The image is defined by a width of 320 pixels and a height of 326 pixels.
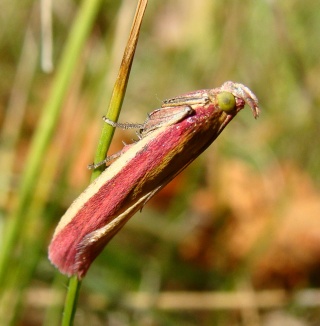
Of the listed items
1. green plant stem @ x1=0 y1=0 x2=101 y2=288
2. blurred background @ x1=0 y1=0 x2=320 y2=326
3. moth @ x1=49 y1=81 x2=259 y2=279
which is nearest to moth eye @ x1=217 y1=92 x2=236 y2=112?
moth @ x1=49 y1=81 x2=259 y2=279

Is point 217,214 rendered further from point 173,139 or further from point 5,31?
point 173,139

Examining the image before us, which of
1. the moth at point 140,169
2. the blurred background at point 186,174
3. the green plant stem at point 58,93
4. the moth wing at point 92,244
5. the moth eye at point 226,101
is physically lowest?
the moth wing at point 92,244

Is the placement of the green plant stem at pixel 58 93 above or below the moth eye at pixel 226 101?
above

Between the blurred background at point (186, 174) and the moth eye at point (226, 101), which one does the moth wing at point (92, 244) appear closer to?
the moth eye at point (226, 101)

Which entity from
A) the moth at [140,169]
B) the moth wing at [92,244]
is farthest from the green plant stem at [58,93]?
the moth wing at [92,244]

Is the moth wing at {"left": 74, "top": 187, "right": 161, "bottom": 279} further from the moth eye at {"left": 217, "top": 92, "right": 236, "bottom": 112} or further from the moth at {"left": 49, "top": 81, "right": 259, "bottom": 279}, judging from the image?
the moth eye at {"left": 217, "top": 92, "right": 236, "bottom": 112}

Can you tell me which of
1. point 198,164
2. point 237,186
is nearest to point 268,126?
point 237,186

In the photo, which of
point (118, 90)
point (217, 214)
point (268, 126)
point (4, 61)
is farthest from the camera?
point (4, 61)

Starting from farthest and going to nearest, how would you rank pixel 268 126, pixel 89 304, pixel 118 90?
pixel 268 126 < pixel 89 304 < pixel 118 90
